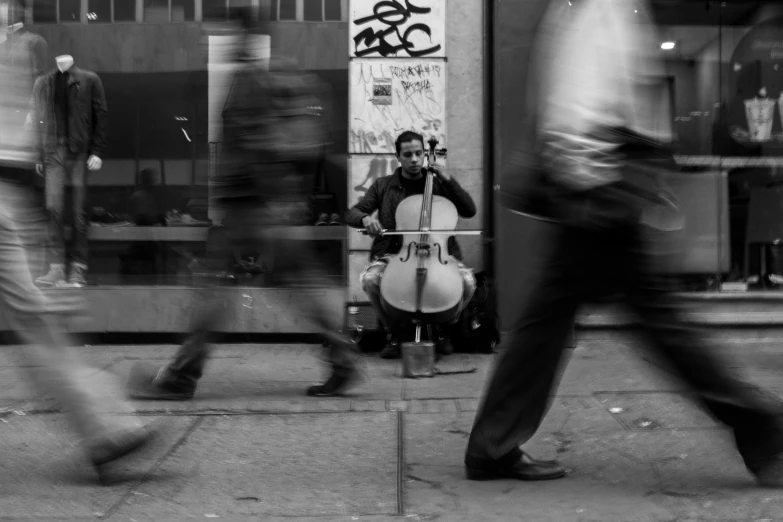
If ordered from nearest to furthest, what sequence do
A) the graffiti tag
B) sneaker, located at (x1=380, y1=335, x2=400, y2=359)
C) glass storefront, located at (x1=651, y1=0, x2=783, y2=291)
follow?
1. sneaker, located at (x1=380, y1=335, x2=400, y2=359)
2. the graffiti tag
3. glass storefront, located at (x1=651, y1=0, x2=783, y2=291)

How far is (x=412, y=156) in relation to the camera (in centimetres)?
627

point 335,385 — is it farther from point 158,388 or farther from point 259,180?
point 259,180

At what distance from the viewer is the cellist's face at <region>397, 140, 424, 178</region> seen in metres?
6.27

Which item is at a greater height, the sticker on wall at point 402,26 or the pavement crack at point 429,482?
the sticker on wall at point 402,26

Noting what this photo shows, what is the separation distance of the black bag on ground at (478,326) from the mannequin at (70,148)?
275 centimetres

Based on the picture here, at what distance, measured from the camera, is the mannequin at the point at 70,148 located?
6.93 meters

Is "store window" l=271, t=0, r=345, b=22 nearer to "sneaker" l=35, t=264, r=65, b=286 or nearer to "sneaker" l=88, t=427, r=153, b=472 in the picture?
"sneaker" l=35, t=264, r=65, b=286

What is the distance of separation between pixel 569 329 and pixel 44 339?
181 cm

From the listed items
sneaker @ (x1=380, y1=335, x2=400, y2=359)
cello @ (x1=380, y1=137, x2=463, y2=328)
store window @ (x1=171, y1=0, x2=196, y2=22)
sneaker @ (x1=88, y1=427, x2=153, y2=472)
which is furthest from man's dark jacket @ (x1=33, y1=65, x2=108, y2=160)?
sneaker @ (x1=88, y1=427, x2=153, y2=472)

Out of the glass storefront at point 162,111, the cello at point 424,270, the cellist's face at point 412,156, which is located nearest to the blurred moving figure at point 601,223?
the cello at point 424,270

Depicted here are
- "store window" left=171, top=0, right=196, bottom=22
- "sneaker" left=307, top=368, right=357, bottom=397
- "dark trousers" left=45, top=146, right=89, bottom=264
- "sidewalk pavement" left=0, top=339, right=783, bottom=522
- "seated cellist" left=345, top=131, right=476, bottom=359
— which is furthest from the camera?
"store window" left=171, top=0, right=196, bottom=22

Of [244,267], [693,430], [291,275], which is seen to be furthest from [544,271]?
[244,267]

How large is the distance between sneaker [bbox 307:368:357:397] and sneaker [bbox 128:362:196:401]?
2.09 ft

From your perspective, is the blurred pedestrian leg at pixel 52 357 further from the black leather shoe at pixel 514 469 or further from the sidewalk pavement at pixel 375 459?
the black leather shoe at pixel 514 469
